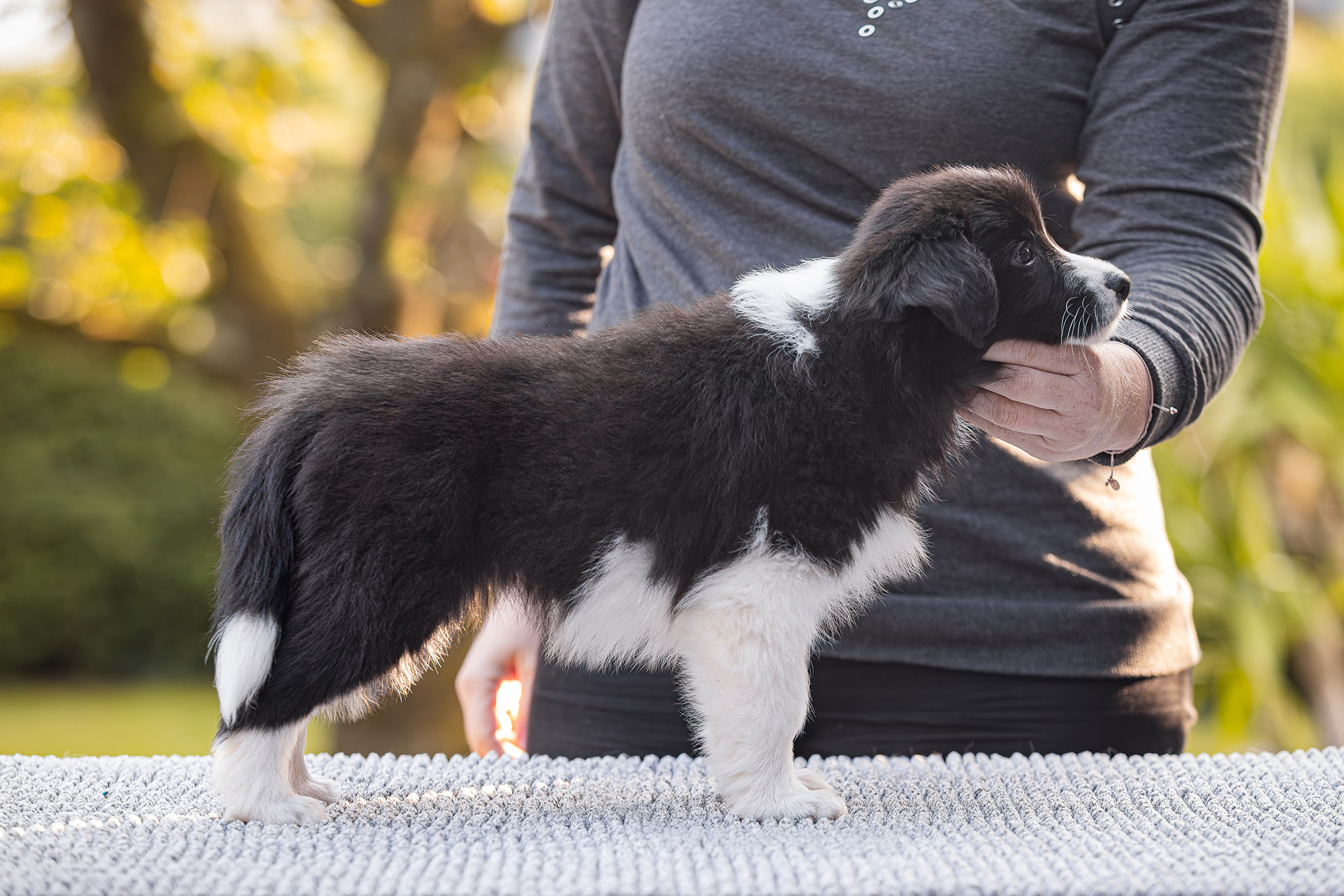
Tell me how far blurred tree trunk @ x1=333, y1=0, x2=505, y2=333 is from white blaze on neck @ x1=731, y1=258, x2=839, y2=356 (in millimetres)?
4178

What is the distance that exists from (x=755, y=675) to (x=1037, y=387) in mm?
745

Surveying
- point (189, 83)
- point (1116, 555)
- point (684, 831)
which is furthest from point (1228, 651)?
point (189, 83)

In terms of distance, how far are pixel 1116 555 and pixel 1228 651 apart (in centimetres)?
460

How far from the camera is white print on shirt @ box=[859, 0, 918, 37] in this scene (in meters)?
2.59

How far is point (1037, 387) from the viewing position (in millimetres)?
2152

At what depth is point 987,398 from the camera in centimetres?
222

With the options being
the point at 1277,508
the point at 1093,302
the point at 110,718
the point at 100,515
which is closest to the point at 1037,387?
the point at 1093,302

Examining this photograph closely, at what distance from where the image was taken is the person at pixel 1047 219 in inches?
96.7

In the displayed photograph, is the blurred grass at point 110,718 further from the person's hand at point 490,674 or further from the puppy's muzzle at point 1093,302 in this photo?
the puppy's muzzle at point 1093,302

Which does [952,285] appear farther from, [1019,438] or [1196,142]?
[1196,142]

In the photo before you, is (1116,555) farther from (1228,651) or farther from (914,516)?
(1228,651)

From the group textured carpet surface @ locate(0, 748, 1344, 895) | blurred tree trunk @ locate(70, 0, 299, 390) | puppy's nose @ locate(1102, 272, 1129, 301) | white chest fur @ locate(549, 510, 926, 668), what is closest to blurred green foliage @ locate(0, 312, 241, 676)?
blurred tree trunk @ locate(70, 0, 299, 390)

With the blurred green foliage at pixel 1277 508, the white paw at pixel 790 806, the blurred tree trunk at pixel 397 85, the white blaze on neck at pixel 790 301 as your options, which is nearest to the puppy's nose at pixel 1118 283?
the white blaze on neck at pixel 790 301

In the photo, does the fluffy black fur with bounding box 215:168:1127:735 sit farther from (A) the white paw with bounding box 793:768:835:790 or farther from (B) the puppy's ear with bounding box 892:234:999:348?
(A) the white paw with bounding box 793:768:835:790
